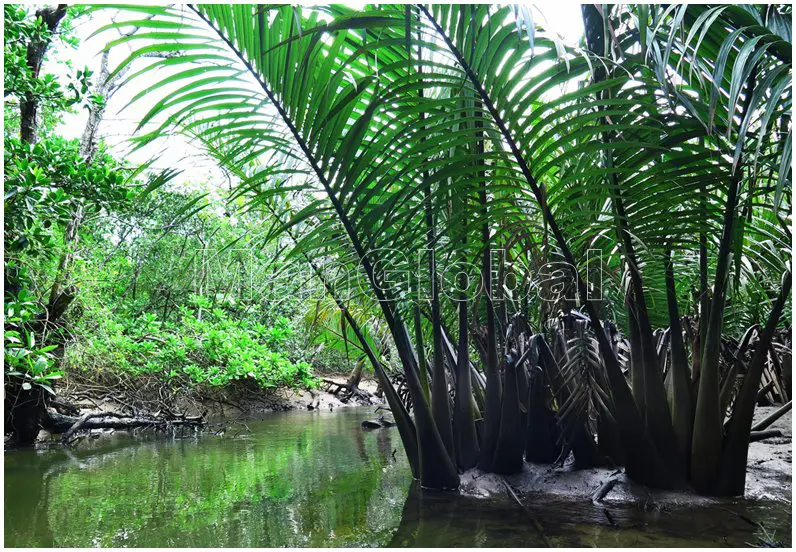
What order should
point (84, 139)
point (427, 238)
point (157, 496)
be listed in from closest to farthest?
point (427, 238) < point (157, 496) < point (84, 139)

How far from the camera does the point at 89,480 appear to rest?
12.6 ft

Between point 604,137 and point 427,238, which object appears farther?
point 427,238

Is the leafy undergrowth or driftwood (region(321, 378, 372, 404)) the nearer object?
the leafy undergrowth

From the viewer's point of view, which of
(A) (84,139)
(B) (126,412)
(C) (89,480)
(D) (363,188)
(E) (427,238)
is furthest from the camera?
(A) (84,139)

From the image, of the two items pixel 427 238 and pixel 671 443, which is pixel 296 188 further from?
pixel 671 443

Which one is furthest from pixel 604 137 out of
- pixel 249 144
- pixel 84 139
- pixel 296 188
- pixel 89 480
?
pixel 84 139

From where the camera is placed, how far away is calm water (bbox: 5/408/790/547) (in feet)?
7.77

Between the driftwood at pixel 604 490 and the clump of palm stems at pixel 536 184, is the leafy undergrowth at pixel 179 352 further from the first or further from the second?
the driftwood at pixel 604 490

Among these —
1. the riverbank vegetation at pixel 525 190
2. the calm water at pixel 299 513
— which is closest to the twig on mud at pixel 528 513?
the calm water at pixel 299 513

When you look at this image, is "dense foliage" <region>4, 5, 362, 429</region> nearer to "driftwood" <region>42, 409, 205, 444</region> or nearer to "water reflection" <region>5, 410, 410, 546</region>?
"driftwood" <region>42, 409, 205, 444</region>

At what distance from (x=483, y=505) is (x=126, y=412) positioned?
5.85 meters

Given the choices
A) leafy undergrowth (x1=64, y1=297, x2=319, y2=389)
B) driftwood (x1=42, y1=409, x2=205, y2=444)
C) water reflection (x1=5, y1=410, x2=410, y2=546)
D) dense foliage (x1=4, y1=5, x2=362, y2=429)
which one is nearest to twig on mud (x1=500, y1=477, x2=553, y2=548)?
water reflection (x1=5, y1=410, x2=410, y2=546)

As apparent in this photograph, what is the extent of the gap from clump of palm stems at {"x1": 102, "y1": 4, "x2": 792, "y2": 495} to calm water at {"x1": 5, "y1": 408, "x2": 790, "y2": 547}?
1.01 ft

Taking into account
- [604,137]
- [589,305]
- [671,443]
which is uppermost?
[604,137]
